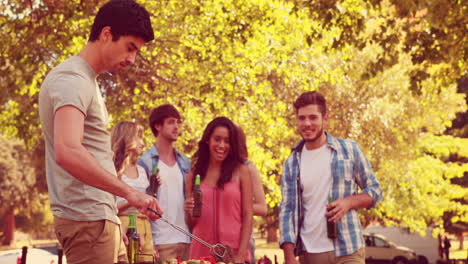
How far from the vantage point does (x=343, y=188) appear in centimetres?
544

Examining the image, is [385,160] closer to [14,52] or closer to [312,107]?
[14,52]

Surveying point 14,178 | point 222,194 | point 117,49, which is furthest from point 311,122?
point 14,178

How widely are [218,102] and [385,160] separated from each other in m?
13.1

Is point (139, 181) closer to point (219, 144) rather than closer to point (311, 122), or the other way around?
point (219, 144)

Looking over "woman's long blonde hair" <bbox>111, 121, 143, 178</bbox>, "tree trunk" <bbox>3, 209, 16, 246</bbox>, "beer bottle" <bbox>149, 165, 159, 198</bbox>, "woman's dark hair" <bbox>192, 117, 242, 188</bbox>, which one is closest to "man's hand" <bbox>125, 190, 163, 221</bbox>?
"woman's dark hair" <bbox>192, 117, 242, 188</bbox>

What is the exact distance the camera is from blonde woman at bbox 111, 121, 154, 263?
21.3 ft

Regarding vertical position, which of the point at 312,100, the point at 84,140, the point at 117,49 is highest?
the point at 312,100

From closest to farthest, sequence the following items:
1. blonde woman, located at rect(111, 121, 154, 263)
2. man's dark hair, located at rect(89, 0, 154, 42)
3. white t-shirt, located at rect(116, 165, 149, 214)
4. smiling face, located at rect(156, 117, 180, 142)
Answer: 1. man's dark hair, located at rect(89, 0, 154, 42)
2. blonde woman, located at rect(111, 121, 154, 263)
3. white t-shirt, located at rect(116, 165, 149, 214)
4. smiling face, located at rect(156, 117, 180, 142)

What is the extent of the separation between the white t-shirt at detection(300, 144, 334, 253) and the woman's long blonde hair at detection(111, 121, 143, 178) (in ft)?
6.03

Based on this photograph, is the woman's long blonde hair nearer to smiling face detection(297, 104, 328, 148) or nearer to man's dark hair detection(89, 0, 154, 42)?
smiling face detection(297, 104, 328, 148)

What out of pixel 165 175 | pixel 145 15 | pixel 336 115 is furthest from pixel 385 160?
pixel 145 15

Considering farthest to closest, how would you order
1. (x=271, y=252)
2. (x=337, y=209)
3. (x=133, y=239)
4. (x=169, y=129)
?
1. (x=271, y=252)
2. (x=169, y=129)
3. (x=337, y=209)
4. (x=133, y=239)

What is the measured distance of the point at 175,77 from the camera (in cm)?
1706

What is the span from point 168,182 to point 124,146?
555mm
